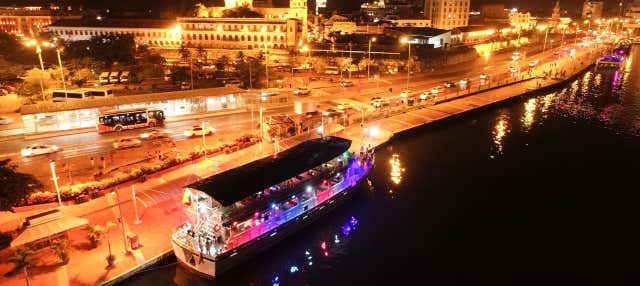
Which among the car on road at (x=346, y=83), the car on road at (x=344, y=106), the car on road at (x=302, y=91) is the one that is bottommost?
the car on road at (x=344, y=106)

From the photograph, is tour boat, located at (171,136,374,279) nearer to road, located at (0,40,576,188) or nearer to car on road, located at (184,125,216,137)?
road, located at (0,40,576,188)

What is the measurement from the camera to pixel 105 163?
113ft

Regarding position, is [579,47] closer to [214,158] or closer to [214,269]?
[214,158]

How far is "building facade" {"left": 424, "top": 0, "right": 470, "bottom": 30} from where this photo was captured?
472 ft

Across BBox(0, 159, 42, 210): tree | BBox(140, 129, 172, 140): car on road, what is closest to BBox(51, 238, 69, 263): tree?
BBox(0, 159, 42, 210): tree

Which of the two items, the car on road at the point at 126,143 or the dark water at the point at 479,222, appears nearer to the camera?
the dark water at the point at 479,222

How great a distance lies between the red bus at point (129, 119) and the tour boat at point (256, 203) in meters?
22.1

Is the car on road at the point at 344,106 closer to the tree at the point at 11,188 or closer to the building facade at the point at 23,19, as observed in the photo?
the tree at the point at 11,188

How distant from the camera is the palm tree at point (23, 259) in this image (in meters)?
19.4

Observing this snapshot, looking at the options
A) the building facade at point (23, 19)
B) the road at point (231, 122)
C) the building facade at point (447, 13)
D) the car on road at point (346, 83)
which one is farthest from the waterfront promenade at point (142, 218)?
the building facade at point (23, 19)

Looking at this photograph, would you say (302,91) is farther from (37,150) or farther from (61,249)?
(61,249)

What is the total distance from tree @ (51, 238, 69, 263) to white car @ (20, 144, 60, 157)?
1871 cm

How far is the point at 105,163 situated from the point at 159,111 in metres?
12.4

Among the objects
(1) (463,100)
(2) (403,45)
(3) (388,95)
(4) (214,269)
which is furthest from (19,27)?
(4) (214,269)
